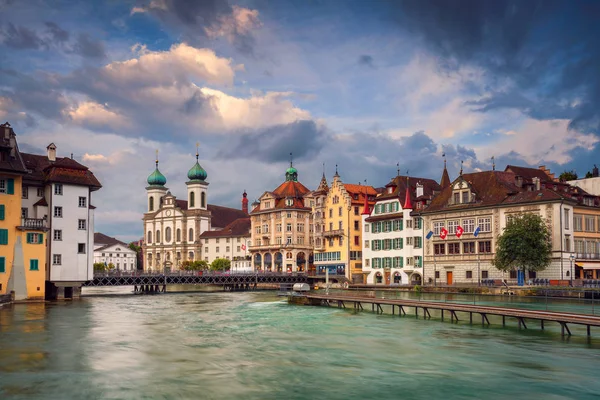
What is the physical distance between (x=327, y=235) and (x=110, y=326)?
7033 centimetres

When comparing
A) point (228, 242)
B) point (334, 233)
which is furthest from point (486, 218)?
point (228, 242)

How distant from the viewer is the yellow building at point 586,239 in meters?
76.8

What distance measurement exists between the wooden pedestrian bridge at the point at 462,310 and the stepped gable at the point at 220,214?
372 ft

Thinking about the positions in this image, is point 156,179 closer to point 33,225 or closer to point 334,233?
point 334,233

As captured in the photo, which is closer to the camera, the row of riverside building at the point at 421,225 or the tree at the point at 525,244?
the tree at the point at 525,244

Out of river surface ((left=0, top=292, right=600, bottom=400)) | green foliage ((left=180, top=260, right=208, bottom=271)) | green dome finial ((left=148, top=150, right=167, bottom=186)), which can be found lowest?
river surface ((left=0, top=292, right=600, bottom=400))

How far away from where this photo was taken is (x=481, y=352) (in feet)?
109

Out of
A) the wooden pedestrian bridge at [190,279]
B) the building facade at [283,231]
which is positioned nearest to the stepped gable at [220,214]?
the building facade at [283,231]

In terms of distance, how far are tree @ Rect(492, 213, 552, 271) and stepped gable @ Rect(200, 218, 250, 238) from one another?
90.9 metres

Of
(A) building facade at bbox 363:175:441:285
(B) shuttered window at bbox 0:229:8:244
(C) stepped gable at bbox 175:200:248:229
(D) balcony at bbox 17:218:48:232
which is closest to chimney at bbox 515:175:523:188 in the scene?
(A) building facade at bbox 363:175:441:285

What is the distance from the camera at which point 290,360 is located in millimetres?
31703

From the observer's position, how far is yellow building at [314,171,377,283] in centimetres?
10981

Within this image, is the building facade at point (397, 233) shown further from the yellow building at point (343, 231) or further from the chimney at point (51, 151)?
the chimney at point (51, 151)

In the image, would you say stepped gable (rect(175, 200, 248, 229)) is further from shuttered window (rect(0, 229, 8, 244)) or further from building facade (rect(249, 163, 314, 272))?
shuttered window (rect(0, 229, 8, 244))
